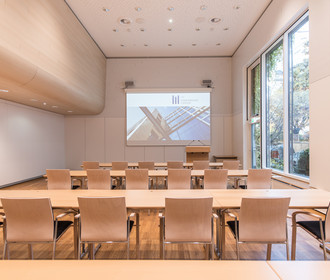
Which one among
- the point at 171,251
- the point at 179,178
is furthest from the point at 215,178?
the point at 171,251

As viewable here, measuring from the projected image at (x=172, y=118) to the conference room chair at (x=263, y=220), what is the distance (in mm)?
7250

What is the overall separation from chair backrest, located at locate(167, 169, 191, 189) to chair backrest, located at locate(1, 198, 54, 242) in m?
2.19

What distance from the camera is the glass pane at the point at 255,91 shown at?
7.15m

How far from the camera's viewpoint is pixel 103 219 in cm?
208

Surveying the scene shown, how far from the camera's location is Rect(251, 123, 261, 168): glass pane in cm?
717

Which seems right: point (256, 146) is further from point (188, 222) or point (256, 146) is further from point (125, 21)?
point (188, 222)

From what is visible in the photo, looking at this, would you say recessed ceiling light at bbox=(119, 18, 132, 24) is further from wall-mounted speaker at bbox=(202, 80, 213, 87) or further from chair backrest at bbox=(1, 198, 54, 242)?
chair backrest at bbox=(1, 198, 54, 242)

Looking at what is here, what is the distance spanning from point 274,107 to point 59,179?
580 cm

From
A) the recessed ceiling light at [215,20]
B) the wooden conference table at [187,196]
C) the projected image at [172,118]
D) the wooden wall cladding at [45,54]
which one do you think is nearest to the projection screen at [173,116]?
the projected image at [172,118]

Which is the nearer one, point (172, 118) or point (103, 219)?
point (103, 219)

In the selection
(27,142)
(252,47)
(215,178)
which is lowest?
(215,178)

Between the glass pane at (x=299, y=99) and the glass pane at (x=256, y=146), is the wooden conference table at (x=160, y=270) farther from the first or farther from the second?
the glass pane at (x=256, y=146)

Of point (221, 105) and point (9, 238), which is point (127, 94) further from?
point (9, 238)

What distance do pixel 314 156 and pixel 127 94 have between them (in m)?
7.48
